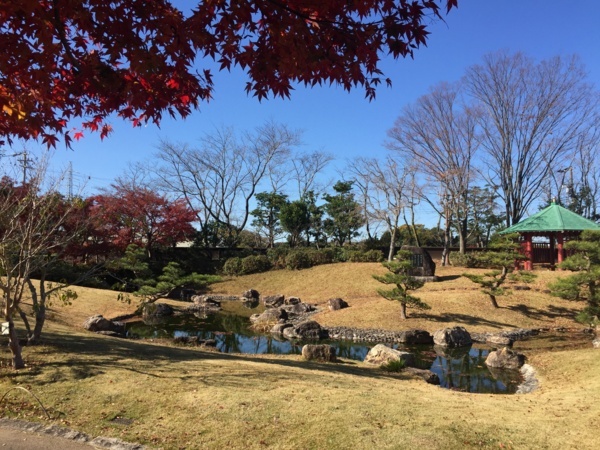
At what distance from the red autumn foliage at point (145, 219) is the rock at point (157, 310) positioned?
18.0 feet

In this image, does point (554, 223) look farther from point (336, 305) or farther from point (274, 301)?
point (274, 301)

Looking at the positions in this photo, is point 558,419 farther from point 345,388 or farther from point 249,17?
point 249,17

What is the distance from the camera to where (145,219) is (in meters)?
22.2

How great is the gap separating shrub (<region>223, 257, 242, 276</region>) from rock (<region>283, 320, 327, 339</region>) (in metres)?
12.6

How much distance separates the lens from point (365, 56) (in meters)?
2.90

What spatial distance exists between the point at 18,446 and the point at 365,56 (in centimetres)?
388

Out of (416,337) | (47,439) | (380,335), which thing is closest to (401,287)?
(380,335)

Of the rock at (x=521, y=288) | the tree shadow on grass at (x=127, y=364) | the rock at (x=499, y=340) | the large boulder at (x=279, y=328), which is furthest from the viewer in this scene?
the rock at (x=521, y=288)

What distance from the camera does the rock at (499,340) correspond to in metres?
10.8

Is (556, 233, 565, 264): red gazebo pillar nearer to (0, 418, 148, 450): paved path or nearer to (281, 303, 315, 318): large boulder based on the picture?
(281, 303, 315, 318): large boulder

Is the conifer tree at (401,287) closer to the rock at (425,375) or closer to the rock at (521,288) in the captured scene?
the rock at (521,288)

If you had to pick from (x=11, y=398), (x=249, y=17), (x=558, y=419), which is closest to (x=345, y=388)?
(x=558, y=419)

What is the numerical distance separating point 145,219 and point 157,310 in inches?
312

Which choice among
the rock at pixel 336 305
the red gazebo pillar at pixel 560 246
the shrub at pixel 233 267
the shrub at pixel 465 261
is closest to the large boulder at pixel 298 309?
the rock at pixel 336 305
